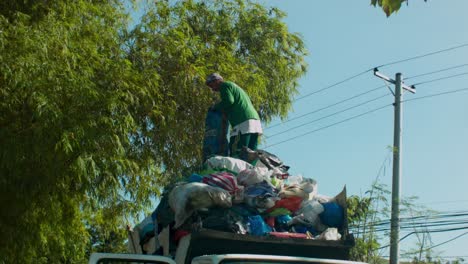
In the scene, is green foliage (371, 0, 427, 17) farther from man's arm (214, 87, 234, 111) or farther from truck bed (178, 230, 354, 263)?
man's arm (214, 87, 234, 111)

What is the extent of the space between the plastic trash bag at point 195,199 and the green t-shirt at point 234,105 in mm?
2170

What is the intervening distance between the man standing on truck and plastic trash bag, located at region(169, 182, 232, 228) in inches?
78.6

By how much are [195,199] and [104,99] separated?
4.52 m

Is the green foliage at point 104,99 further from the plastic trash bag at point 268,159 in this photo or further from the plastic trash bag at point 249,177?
the plastic trash bag at point 249,177

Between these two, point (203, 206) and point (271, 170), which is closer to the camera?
point (203, 206)

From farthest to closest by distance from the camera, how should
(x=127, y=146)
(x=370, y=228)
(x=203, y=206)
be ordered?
(x=127, y=146) < (x=370, y=228) < (x=203, y=206)

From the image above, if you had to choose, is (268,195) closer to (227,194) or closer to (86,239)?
(227,194)

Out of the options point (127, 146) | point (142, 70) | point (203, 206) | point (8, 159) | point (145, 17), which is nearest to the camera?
point (203, 206)

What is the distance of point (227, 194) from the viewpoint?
542cm

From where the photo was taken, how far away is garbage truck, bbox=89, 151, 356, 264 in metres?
5.05

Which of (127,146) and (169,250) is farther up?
(127,146)

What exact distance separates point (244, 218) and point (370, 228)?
481cm

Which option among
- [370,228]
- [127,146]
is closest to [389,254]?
[370,228]

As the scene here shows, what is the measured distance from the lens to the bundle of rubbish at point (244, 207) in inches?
208
